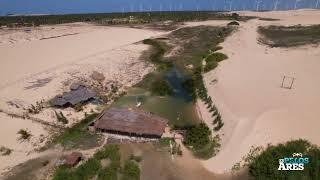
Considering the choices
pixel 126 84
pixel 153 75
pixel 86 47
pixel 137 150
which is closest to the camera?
pixel 137 150

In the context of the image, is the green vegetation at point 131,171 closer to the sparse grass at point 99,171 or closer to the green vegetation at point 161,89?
the sparse grass at point 99,171

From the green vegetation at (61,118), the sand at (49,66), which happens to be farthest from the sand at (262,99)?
the green vegetation at (61,118)

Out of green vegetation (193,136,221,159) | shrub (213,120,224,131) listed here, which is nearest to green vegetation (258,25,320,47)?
shrub (213,120,224,131)

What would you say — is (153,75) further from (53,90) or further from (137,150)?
(137,150)

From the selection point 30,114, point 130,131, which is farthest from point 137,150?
point 30,114

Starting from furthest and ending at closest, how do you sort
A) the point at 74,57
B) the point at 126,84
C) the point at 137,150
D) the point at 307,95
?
the point at 74,57, the point at 126,84, the point at 307,95, the point at 137,150

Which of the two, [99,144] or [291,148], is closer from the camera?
[291,148]
